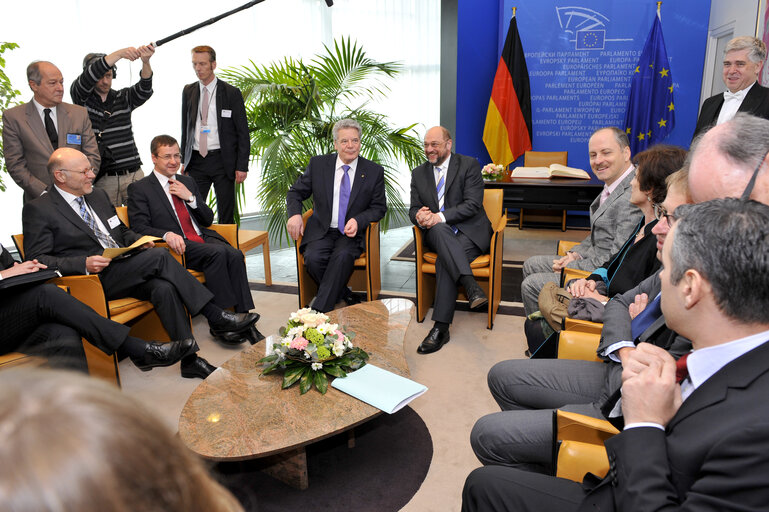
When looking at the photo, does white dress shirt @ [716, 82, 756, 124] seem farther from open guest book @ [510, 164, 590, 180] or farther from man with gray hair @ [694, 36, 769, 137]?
open guest book @ [510, 164, 590, 180]

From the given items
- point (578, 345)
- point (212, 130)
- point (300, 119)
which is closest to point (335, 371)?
point (578, 345)

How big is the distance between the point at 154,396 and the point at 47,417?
2.88 meters

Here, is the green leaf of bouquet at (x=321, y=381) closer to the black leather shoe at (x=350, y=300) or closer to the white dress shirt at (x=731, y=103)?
the black leather shoe at (x=350, y=300)

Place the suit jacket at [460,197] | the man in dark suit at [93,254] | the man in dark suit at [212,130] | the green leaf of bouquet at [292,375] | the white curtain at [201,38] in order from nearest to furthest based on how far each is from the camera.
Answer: the green leaf of bouquet at [292,375]
the man in dark suit at [93,254]
the suit jacket at [460,197]
the man in dark suit at [212,130]
the white curtain at [201,38]

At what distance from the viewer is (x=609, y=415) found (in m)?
1.59

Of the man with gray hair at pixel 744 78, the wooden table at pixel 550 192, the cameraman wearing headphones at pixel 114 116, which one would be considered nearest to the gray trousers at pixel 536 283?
the man with gray hair at pixel 744 78

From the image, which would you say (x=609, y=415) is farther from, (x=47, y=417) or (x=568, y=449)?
(x=47, y=417)

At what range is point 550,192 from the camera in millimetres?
5762

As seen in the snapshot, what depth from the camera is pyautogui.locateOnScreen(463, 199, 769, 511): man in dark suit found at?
100cm

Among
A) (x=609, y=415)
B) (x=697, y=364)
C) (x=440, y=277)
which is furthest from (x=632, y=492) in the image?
(x=440, y=277)

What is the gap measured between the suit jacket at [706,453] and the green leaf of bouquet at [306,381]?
4.10 feet

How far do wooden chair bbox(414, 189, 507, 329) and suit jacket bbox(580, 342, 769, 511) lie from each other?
2502 mm

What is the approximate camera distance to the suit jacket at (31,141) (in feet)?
12.1

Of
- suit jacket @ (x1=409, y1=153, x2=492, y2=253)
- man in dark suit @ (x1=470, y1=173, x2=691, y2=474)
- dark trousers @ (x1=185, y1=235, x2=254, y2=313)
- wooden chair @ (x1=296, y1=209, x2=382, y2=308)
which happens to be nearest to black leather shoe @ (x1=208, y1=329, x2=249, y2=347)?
dark trousers @ (x1=185, y1=235, x2=254, y2=313)
